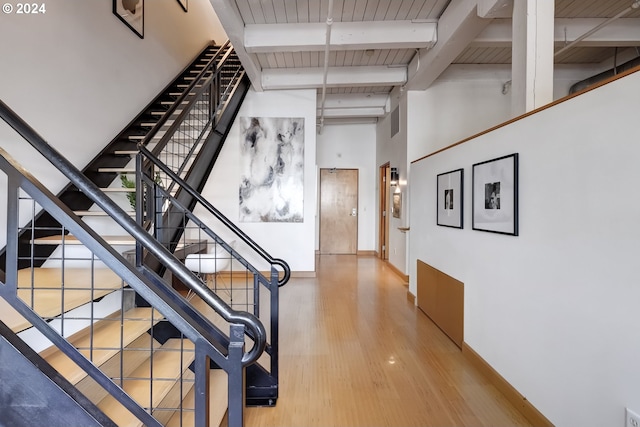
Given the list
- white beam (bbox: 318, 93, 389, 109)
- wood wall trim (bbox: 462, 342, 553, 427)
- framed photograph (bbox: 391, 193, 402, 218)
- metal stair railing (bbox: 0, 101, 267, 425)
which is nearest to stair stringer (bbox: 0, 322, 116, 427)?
metal stair railing (bbox: 0, 101, 267, 425)

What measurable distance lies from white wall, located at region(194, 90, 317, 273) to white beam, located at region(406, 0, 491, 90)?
192 centimetres

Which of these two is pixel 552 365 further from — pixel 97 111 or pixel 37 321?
pixel 97 111

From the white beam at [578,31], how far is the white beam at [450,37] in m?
0.42

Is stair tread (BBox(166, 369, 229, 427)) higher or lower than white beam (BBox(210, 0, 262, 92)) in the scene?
lower

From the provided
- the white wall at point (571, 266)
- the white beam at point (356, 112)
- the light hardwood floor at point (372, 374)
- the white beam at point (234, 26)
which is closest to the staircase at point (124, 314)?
the light hardwood floor at point (372, 374)

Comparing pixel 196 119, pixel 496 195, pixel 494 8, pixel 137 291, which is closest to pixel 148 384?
pixel 137 291

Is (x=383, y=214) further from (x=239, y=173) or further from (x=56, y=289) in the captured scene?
(x=56, y=289)

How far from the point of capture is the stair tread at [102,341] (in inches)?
61.4

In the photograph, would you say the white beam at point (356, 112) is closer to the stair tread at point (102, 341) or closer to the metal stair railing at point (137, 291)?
the stair tread at point (102, 341)

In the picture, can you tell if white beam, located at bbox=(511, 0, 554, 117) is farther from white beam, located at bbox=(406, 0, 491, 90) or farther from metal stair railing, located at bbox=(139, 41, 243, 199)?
metal stair railing, located at bbox=(139, 41, 243, 199)

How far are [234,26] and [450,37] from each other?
7.99ft

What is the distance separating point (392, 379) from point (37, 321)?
220cm

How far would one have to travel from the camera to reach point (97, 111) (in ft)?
10.6

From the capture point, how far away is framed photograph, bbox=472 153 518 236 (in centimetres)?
211
